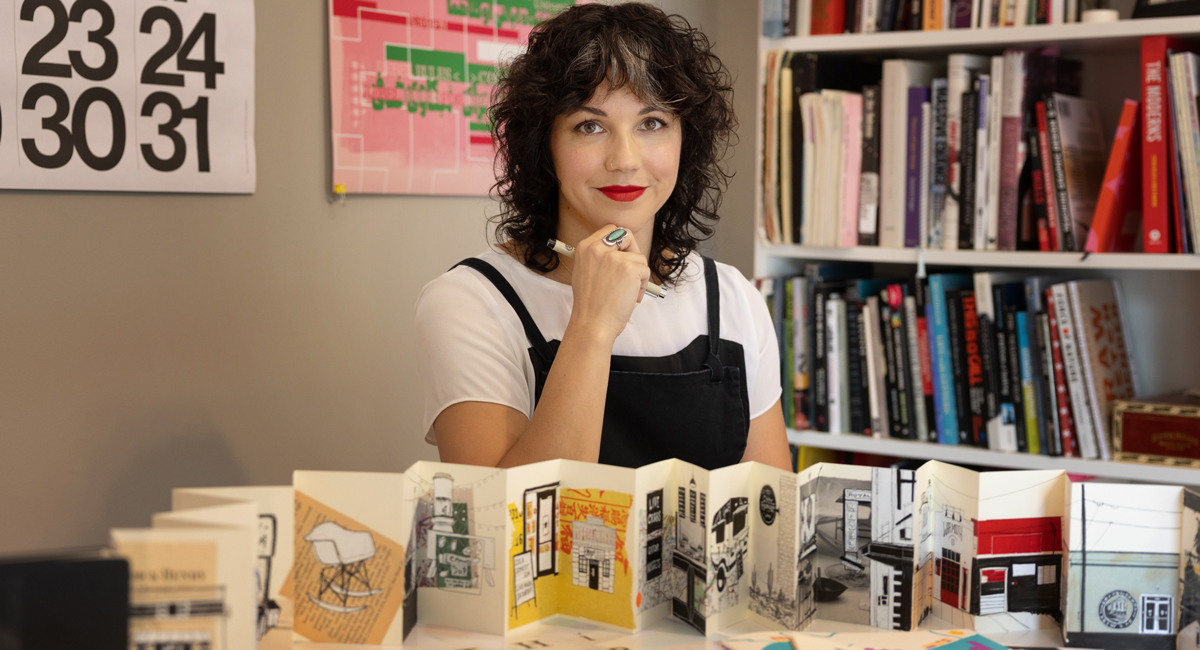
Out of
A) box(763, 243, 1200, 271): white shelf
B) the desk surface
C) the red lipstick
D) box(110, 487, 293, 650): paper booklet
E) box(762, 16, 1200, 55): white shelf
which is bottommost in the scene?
the desk surface

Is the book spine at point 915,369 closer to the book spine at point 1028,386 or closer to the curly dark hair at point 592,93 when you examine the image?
the book spine at point 1028,386

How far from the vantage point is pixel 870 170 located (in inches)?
79.2

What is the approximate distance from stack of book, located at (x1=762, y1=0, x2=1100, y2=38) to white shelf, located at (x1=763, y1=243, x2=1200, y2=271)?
1.48 feet

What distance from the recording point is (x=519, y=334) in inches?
49.2

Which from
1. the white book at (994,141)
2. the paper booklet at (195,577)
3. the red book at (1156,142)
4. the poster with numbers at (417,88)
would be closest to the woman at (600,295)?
the poster with numbers at (417,88)

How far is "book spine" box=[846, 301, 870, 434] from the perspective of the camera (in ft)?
6.70

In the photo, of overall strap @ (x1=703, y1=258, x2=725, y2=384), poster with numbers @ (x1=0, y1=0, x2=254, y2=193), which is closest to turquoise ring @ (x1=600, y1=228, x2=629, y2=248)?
overall strap @ (x1=703, y1=258, x2=725, y2=384)

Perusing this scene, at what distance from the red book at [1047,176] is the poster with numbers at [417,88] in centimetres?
103

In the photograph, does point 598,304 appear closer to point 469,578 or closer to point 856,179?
point 469,578

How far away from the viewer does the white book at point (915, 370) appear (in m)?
1.99

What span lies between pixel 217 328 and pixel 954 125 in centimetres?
145

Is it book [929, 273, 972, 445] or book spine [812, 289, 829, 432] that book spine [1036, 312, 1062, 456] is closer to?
book [929, 273, 972, 445]

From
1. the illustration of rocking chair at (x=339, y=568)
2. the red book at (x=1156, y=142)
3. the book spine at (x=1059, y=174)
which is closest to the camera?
the illustration of rocking chair at (x=339, y=568)

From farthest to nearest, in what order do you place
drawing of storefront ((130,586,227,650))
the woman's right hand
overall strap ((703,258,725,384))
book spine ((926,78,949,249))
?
book spine ((926,78,949,249))
overall strap ((703,258,725,384))
the woman's right hand
drawing of storefront ((130,586,227,650))
